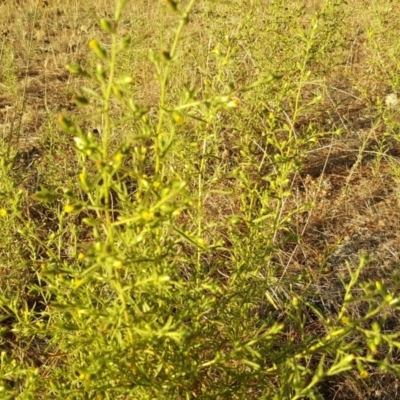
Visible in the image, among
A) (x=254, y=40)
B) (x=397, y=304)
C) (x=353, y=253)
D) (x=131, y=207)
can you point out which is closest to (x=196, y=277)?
(x=131, y=207)

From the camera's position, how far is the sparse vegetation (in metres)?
1.27

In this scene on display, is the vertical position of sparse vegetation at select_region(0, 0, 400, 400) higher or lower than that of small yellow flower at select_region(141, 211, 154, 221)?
lower

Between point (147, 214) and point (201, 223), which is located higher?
point (147, 214)

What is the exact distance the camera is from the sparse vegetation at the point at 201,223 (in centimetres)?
127

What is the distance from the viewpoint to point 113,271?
1.34 metres

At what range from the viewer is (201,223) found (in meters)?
2.16

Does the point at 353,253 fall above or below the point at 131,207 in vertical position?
below

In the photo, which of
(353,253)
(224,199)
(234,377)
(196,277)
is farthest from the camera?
(224,199)

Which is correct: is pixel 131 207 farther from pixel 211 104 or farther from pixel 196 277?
pixel 196 277

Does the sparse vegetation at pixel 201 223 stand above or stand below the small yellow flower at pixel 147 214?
below

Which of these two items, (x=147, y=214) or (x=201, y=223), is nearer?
(x=147, y=214)

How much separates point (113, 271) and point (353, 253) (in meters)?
2.00

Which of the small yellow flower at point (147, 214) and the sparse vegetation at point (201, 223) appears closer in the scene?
the small yellow flower at point (147, 214)

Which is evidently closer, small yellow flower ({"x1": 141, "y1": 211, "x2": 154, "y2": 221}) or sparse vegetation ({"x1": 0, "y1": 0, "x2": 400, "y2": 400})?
small yellow flower ({"x1": 141, "y1": 211, "x2": 154, "y2": 221})
